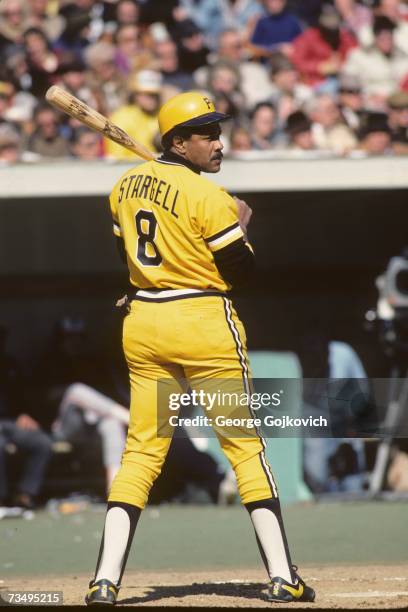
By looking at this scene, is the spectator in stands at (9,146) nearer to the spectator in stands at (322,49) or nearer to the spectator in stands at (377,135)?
the spectator in stands at (377,135)

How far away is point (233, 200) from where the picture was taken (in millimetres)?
4254

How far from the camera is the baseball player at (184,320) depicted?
4.12m

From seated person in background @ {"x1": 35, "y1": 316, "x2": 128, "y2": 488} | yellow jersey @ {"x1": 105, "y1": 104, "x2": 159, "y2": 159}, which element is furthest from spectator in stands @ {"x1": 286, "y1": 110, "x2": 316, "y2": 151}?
seated person in background @ {"x1": 35, "y1": 316, "x2": 128, "y2": 488}

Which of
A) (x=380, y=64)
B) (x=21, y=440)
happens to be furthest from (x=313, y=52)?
(x=21, y=440)

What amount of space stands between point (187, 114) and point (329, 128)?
16.9 feet

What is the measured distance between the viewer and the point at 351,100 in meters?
9.63

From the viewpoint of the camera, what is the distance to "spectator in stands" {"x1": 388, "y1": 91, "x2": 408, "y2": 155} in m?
8.87

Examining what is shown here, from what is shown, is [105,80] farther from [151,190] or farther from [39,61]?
[151,190]

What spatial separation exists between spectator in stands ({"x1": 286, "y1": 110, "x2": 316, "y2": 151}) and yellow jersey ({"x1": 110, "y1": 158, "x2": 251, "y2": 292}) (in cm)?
472

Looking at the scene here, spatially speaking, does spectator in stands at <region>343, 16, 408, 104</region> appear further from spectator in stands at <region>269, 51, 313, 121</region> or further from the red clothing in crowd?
spectator in stands at <region>269, 51, 313, 121</region>

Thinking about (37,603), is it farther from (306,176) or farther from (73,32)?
(73,32)

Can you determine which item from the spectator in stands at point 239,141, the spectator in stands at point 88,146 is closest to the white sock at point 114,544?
the spectator in stands at point 88,146

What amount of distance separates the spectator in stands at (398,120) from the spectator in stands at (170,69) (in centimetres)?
165

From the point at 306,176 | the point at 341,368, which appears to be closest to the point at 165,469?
the point at 341,368
